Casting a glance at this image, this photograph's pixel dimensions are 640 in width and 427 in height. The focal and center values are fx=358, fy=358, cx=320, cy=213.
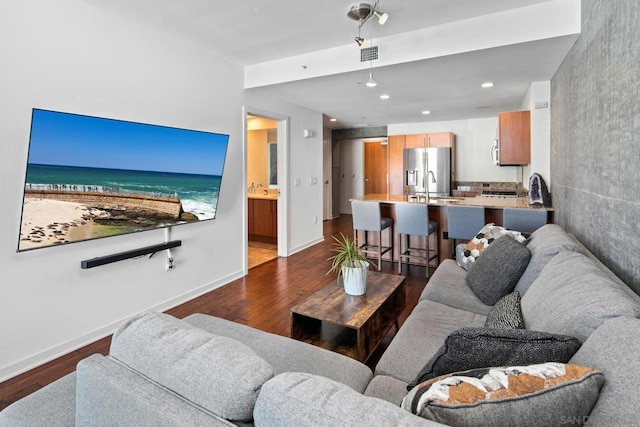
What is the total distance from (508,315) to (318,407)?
134 cm

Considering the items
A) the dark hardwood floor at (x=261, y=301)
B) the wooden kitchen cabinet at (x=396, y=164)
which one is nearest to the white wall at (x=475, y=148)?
the wooden kitchen cabinet at (x=396, y=164)

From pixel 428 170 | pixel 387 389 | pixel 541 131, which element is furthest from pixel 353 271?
pixel 428 170

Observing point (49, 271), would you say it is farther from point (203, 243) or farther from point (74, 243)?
point (203, 243)

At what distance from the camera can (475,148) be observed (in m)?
7.36

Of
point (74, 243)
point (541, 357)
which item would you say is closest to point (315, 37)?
point (74, 243)

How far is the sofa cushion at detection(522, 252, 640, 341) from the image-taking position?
117 cm

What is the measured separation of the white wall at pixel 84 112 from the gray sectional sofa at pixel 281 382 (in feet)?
4.86

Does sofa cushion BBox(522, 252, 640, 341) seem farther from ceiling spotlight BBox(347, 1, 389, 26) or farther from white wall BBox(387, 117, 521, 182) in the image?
white wall BBox(387, 117, 521, 182)

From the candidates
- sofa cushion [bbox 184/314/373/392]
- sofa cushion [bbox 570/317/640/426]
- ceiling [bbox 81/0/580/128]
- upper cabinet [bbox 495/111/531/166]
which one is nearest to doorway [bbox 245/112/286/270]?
ceiling [bbox 81/0/580/128]

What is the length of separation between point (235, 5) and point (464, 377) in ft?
9.56

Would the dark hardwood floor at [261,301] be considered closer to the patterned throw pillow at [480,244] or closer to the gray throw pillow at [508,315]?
the patterned throw pillow at [480,244]

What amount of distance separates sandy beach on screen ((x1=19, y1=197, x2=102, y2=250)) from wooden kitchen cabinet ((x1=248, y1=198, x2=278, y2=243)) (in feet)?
12.1

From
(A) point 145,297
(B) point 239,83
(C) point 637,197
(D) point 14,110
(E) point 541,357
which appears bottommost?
(A) point 145,297

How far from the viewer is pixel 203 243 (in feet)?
12.8
